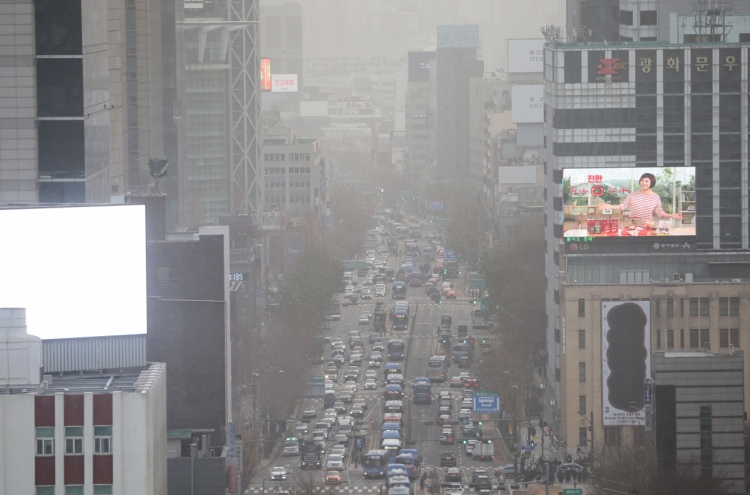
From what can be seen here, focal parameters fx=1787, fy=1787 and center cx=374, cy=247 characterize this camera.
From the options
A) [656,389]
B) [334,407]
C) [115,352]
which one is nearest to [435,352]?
[334,407]

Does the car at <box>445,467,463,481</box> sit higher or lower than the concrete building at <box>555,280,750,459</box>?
lower

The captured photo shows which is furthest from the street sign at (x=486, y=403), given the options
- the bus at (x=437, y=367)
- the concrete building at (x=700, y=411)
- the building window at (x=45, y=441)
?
the building window at (x=45, y=441)

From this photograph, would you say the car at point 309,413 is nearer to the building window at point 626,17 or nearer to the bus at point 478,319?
the building window at point 626,17

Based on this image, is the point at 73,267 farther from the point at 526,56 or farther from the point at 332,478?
the point at 526,56

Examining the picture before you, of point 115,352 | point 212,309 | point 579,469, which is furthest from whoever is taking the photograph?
point 579,469

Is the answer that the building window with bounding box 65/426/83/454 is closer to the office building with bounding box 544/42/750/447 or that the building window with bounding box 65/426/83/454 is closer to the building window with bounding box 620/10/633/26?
the office building with bounding box 544/42/750/447

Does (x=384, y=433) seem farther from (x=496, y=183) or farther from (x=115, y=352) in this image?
(x=496, y=183)

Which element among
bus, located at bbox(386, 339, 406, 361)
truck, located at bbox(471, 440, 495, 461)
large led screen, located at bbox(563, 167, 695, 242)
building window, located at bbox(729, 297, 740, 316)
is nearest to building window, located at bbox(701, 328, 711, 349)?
building window, located at bbox(729, 297, 740, 316)
